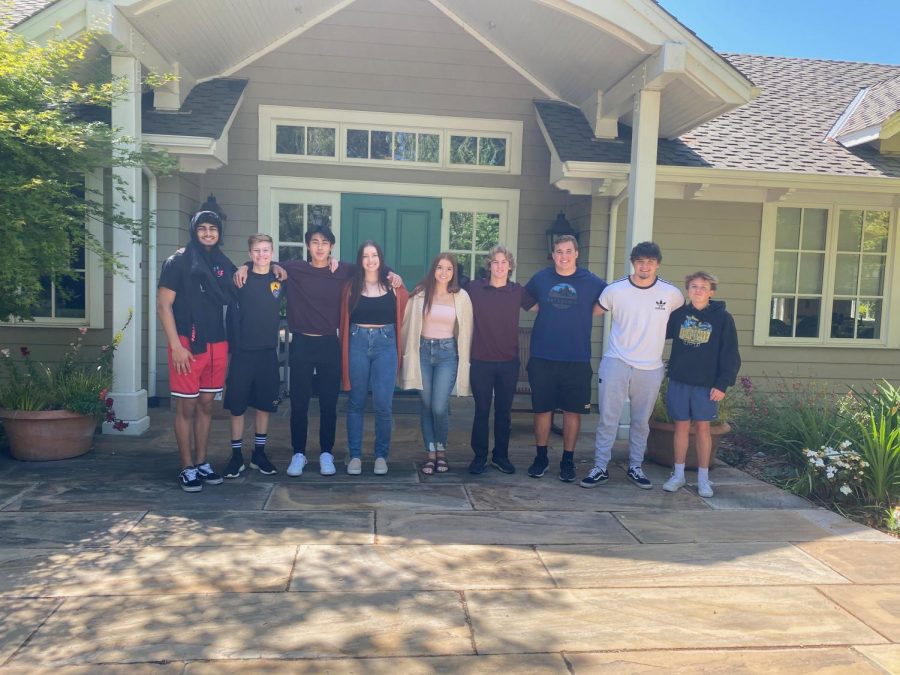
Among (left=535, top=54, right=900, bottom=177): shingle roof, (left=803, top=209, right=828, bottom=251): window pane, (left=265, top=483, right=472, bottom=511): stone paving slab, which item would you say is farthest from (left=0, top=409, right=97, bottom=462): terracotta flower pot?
(left=803, top=209, right=828, bottom=251): window pane

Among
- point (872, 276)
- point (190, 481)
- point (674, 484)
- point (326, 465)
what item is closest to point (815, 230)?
point (872, 276)

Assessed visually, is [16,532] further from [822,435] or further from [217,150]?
[822,435]

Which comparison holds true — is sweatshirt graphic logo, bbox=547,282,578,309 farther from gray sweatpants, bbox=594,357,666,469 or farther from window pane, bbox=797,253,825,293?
window pane, bbox=797,253,825,293

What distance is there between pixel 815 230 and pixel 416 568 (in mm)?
6575

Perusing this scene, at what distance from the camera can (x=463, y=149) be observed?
7738 millimetres

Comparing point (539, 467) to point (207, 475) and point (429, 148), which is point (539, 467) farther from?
point (429, 148)

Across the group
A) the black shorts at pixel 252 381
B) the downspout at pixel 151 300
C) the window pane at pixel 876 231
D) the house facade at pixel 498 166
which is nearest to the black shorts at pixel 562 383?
the black shorts at pixel 252 381

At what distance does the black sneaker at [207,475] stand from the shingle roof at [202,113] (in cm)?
305

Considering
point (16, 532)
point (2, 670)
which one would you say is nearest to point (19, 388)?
point (16, 532)

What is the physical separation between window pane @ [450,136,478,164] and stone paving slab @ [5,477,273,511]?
171 inches

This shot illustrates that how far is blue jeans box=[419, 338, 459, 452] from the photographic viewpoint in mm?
4918

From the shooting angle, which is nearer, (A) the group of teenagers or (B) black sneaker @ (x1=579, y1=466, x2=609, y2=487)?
(A) the group of teenagers

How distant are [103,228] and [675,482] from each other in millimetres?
5514

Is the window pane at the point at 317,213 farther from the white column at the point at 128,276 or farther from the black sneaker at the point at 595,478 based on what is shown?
the black sneaker at the point at 595,478
